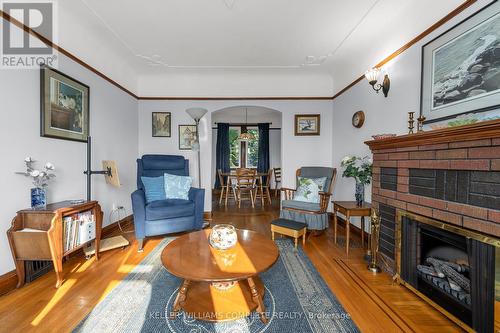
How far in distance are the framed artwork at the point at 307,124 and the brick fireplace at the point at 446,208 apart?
203 cm

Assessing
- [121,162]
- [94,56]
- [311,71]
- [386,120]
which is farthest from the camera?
[311,71]

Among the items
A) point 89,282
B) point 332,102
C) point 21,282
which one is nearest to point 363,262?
point 89,282

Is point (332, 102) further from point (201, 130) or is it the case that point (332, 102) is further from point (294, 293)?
point (294, 293)

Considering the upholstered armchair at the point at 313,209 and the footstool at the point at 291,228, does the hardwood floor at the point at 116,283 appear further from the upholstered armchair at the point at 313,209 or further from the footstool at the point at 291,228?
the upholstered armchair at the point at 313,209

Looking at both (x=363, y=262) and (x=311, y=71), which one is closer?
(x=363, y=262)

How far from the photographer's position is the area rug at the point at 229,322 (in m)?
1.36

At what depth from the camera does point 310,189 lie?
3.12 meters

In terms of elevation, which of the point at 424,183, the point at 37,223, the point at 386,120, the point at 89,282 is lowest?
the point at 89,282

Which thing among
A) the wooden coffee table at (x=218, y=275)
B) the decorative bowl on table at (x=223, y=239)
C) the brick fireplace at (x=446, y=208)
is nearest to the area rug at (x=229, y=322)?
the wooden coffee table at (x=218, y=275)

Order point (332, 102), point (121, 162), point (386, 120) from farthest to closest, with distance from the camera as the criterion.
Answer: point (332, 102) < point (121, 162) < point (386, 120)

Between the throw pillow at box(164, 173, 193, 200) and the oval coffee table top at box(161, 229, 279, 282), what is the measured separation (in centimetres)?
123

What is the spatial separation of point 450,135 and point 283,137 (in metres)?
2.81

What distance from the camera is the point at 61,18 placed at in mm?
2219

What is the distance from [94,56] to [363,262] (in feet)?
13.3
